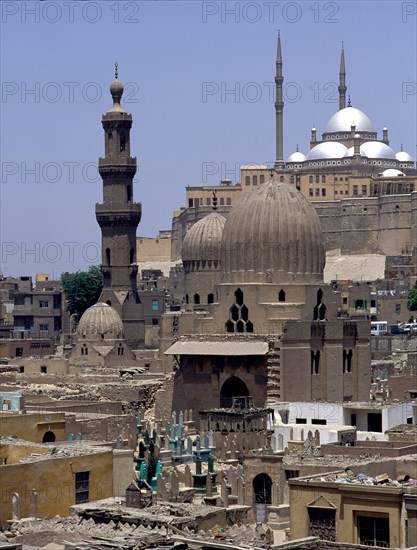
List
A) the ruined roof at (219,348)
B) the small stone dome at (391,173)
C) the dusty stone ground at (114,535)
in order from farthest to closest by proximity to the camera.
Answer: the small stone dome at (391,173) → the ruined roof at (219,348) → the dusty stone ground at (114,535)

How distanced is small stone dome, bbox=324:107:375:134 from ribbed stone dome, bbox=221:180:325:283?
6807cm

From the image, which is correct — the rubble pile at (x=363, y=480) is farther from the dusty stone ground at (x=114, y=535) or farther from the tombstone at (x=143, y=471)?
the tombstone at (x=143, y=471)

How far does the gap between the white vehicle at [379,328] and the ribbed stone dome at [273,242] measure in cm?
2289

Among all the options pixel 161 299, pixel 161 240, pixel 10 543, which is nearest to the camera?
pixel 10 543

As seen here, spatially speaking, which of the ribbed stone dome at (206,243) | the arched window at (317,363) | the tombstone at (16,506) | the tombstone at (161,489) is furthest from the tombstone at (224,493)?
the ribbed stone dome at (206,243)

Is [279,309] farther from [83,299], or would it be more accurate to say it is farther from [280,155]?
[280,155]

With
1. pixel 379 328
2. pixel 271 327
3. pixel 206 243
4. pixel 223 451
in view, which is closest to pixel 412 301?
pixel 379 328

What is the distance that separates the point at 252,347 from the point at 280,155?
64.7 metres

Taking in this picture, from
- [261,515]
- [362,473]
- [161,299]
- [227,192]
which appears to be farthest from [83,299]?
[362,473]

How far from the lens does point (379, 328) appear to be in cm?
6562

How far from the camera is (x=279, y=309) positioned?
39906 mm

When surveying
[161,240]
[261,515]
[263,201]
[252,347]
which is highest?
[161,240]

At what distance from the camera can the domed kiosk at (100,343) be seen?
50.8 meters

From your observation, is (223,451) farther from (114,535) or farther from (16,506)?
(114,535)
